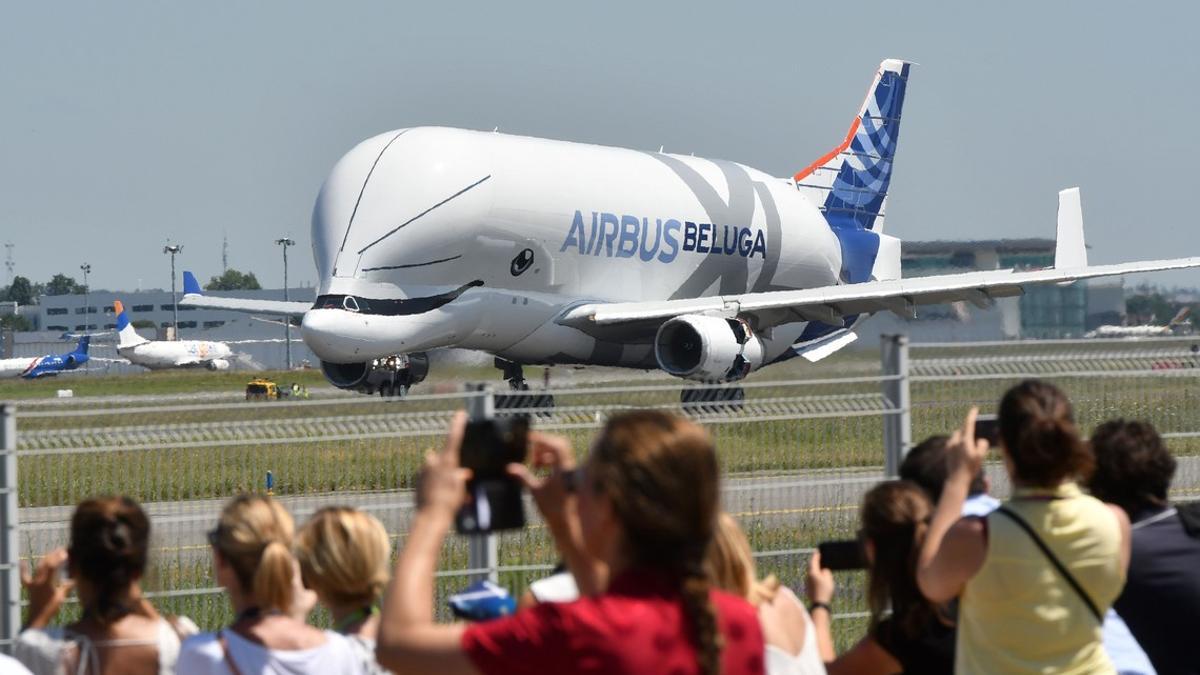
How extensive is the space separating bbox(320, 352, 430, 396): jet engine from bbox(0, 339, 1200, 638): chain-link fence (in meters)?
16.8

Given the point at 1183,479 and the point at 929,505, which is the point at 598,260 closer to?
the point at 1183,479

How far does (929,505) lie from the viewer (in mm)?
5031

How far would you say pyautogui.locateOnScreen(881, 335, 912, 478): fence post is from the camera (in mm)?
8008

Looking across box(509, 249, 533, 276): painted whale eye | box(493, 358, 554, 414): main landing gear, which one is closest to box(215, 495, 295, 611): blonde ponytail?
box(493, 358, 554, 414): main landing gear

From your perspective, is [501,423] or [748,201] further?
[748,201]

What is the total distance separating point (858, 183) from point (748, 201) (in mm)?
5292

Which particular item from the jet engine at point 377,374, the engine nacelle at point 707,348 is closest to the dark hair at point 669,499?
the engine nacelle at point 707,348

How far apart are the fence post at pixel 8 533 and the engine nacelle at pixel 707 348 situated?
1828cm

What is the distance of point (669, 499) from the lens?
328cm

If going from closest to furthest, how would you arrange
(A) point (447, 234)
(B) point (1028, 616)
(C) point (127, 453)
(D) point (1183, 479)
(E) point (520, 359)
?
(B) point (1028, 616), (C) point (127, 453), (D) point (1183, 479), (A) point (447, 234), (E) point (520, 359)

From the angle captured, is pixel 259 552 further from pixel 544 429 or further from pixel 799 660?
pixel 544 429

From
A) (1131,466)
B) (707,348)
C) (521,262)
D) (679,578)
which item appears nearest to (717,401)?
(1131,466)

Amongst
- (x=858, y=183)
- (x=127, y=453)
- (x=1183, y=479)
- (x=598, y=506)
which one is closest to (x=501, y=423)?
(x=598, y=506)

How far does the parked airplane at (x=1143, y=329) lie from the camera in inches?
1333
